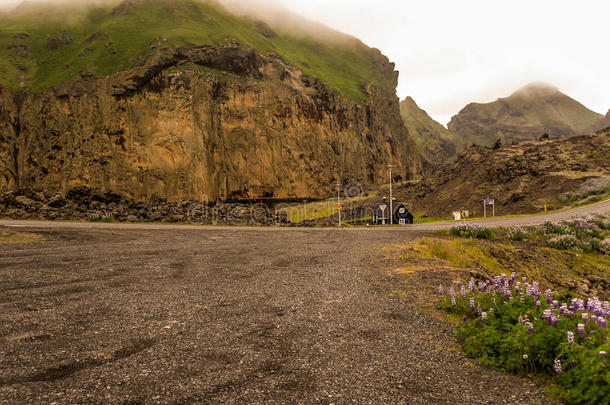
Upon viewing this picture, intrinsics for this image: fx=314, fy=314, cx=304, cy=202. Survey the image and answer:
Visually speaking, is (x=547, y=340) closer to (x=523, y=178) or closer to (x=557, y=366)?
(x=557, y=366)

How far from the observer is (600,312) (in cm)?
399

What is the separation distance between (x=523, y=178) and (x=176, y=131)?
6257 centimetres

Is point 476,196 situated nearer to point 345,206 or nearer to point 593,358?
point 345,206

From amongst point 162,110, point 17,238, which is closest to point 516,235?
point 17,238

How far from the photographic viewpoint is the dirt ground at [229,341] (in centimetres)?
351

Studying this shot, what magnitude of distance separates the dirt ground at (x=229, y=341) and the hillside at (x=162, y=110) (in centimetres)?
6150

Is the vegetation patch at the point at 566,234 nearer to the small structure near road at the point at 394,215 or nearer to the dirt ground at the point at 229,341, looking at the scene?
the dirt ground at the point at 229,341

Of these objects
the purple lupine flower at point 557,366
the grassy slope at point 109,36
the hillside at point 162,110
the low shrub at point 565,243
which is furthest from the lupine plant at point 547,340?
the grassy slope at point 109,36

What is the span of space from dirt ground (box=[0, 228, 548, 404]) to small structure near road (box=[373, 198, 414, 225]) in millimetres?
38236

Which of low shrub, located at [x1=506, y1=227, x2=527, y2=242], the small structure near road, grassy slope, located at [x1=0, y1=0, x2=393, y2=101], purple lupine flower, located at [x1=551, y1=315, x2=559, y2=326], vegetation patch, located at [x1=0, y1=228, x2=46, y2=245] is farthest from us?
grassy slope, located at [x1=0, y1=0, x2=393, y2=101]

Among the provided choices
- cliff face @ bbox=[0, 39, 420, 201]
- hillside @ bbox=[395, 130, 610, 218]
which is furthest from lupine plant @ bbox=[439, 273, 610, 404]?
cliff face @ bbox=[0, 39, 420, 201]

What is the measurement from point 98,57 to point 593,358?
90645 millimetres

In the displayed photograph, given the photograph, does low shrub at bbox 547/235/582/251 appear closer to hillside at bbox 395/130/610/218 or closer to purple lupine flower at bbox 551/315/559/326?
purple lupine flower at bbox 551/315/559/326

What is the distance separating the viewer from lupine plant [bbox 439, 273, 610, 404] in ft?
10.3
